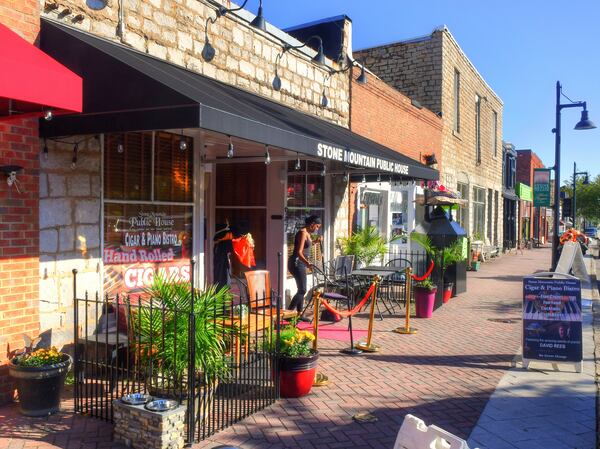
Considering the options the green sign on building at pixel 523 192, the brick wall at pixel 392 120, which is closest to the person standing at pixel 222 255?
the brick wall at pixel 392 120

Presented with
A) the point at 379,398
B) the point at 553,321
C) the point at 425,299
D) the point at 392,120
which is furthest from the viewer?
the point at 392,120

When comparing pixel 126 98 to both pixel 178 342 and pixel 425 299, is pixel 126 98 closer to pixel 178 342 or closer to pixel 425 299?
pixel 178 342

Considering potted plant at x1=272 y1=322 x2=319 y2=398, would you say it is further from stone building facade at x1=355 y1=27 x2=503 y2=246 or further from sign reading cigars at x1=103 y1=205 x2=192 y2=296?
stone building facade at x1=355 y1=27 x2=503 y2=246

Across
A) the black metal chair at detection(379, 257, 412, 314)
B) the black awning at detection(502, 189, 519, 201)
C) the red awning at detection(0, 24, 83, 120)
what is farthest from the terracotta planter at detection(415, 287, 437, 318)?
the black awning at detection(502, 189, 519, 201)

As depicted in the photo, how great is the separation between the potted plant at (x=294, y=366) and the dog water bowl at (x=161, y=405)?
1.36m

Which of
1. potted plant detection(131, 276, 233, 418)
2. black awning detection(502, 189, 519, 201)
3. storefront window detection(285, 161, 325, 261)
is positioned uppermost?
black awning detection(502, 189, 519, 201)

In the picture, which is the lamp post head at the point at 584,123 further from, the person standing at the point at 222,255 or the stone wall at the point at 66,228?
the stone wall at the point at 66,228

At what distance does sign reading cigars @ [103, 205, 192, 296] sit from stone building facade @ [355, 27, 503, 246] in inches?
499

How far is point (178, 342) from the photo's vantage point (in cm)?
427

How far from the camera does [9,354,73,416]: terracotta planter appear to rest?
178 inches

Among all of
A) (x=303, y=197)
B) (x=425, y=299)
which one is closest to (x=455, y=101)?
(x=303, y=197)

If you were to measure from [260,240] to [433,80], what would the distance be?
10798 millimetres

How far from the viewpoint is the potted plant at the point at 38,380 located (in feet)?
14.8

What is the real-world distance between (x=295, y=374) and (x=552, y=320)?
3326mm
